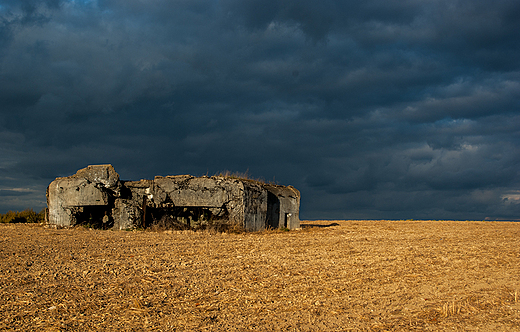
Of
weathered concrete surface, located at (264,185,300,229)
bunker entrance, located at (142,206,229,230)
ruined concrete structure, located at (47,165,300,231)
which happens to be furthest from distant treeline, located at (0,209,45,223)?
weathered concrete surface, located at (264,185,300,229)

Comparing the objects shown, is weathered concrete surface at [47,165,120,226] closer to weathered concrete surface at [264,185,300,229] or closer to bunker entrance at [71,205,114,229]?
bunker entrance at [71,205,114,229]

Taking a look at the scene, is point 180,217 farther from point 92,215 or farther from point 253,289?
point 253,289

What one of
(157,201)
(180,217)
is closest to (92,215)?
(157,201)

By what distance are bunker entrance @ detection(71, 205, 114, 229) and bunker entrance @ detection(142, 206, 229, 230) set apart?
166cm

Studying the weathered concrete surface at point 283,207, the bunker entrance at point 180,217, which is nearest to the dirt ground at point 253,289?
the bunker entrance at point 180,217

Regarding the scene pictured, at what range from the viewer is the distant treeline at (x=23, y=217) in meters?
17.5

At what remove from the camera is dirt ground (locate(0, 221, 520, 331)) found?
11.8ft

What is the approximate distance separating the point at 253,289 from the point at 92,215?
10666 mm

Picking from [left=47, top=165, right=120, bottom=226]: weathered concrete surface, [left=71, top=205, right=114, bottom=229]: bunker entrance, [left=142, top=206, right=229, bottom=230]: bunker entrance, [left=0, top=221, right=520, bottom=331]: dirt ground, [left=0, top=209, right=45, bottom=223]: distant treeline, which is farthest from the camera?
[left=0, top=209, right=45, bottom=223]: distant treeline

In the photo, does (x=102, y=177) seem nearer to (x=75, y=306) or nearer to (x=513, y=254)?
(x=75, y=306)

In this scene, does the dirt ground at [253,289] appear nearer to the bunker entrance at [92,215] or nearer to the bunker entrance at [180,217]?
the bunker entrance at [180,217]

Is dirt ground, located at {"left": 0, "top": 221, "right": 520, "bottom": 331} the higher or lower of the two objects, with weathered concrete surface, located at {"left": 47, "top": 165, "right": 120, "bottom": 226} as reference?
lower

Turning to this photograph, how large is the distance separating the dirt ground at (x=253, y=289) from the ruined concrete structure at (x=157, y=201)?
4.04 meters

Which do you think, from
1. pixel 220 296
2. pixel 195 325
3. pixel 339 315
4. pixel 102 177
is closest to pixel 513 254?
pixel 339 315
